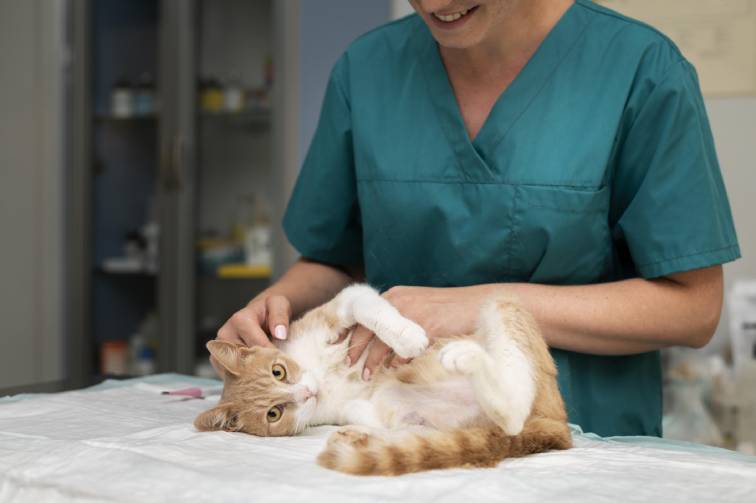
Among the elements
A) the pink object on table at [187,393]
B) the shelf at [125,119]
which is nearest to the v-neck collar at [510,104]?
the pink object on table at [187,393]

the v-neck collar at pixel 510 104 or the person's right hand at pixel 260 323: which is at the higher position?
the v-neck collar at pixel 510 104

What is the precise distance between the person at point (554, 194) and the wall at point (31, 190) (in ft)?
7.51

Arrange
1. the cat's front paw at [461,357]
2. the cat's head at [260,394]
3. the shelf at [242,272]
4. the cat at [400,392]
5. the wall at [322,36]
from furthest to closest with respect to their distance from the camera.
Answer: the shelf at [242,272] → the wall at [322,36] → the cat's head at [260,394] → the cat's front paw at [461,357] → the cat at [400,392]

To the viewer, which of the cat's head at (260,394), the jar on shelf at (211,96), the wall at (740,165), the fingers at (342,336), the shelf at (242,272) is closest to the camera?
the cat's head at (260,394)

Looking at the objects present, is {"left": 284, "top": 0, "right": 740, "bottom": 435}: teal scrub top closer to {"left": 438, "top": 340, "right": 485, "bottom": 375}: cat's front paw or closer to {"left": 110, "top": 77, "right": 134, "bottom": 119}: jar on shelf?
{"left": 438, "top": 340, "right": 485, "bottom": 375}: cat's front paw

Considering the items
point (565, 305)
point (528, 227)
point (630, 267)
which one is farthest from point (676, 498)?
point (630, 267)

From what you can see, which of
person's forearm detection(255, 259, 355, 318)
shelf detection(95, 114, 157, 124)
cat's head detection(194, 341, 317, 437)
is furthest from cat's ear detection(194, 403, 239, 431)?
shelf detection(95, 114, 157, 124)

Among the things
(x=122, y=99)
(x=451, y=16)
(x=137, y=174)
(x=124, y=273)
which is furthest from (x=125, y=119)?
(x=451, y=16)

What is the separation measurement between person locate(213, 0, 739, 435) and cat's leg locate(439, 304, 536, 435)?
7cm

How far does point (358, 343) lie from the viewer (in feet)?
3.99

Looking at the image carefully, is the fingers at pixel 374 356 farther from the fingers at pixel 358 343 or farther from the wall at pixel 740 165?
the wall at pixel 740 165

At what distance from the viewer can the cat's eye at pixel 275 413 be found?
3.60ft

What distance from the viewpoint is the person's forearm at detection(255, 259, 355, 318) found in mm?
1421

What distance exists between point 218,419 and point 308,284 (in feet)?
1.56
